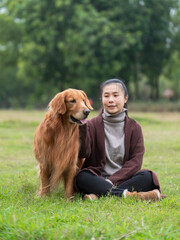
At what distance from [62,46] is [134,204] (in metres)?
23.3

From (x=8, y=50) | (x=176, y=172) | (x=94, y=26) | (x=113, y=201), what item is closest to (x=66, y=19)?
(x=94, y=26)

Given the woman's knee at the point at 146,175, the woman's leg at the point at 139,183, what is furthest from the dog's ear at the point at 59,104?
the woman's knee at the point at 146,175

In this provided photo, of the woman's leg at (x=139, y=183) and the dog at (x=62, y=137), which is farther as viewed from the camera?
the woman's leg at (x=139, y=183)

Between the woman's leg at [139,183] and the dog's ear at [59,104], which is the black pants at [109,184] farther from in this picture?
the dog's ear at [59,104]

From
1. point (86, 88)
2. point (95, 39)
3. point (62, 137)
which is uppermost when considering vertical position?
point (95, 39)

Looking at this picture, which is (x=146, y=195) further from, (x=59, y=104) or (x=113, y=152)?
(x=59, y=104)

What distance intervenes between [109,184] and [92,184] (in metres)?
0.19

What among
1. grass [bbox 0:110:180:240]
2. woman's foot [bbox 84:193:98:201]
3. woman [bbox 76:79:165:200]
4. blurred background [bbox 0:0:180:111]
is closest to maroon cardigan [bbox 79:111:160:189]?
woman [bbox 76:79:165:200]

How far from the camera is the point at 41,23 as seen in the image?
2670cm

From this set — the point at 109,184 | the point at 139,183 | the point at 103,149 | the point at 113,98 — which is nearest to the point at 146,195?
the point at 139,183

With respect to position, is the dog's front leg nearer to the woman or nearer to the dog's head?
the woman

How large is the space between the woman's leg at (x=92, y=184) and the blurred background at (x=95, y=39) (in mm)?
20586

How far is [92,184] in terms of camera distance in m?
3.96

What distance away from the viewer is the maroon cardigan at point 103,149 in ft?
13.3
